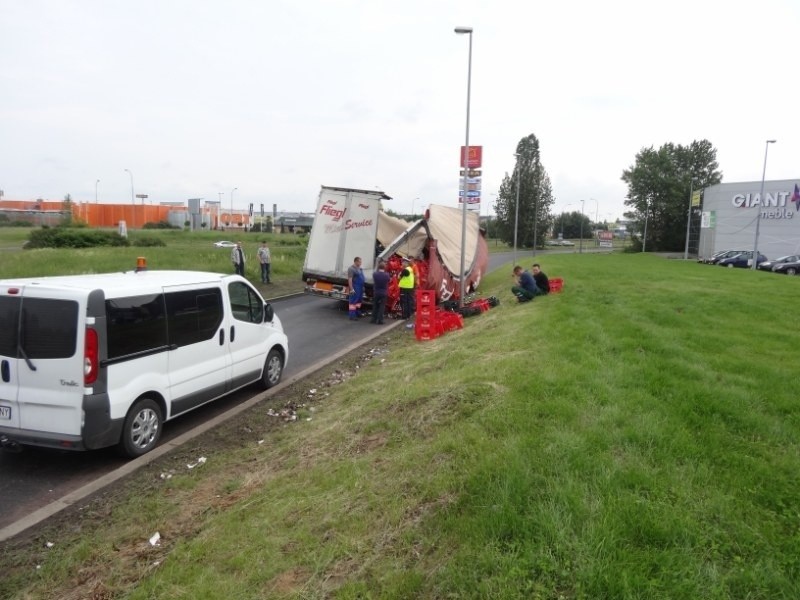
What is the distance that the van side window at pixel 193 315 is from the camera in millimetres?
6676

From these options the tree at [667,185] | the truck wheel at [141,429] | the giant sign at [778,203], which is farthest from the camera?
the tree at [667,185]

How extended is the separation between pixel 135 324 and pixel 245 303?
2270 mm

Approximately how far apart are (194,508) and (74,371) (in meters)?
1.90

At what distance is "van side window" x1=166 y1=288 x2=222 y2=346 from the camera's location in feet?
21.9

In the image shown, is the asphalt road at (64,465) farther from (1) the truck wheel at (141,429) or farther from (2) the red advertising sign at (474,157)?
(2) the red advertising sign at (474,157)

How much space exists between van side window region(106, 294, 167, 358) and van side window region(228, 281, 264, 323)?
1.46 metres

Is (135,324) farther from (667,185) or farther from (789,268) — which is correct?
(667,185)

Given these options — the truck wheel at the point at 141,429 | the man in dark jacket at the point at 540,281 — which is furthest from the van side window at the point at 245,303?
the man in dark jacket at the point at 540,281

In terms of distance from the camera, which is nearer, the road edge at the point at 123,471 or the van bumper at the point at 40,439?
the road edge at the point at 123,471

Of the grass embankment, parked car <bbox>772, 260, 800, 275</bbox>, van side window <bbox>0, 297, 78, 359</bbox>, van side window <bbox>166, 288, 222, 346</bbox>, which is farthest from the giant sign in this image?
van side window <bbox>0, 297, 78, 359</bbox>

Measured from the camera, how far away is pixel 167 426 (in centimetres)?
729

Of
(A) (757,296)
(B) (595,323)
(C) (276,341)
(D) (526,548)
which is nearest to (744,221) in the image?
(A) (757,296)

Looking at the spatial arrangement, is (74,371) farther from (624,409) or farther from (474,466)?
(624,409)

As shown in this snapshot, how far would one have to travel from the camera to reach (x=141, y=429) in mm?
6199
